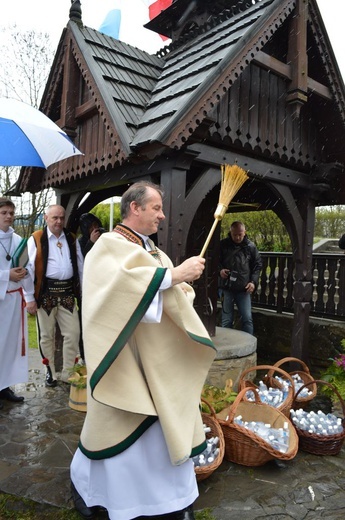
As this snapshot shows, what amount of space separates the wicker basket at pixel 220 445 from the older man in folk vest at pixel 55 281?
184cm

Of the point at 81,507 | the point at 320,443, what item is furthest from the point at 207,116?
the point at 81,507

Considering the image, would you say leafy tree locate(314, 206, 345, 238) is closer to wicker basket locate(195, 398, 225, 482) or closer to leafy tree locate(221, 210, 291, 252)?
leafy tree locate(221, 210, 291, 252)

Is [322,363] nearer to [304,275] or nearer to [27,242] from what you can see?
[304,275]

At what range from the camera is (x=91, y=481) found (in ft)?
7.57

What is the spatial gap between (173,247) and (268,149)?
1.75 meters

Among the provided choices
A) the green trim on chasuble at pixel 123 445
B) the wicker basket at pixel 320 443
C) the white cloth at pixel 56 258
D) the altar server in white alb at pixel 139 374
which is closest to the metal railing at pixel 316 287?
the wicker basket at pixel 320 443

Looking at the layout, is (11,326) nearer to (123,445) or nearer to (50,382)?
(50,382)

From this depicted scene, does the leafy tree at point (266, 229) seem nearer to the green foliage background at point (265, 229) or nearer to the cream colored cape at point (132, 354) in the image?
the green foliage background at point (265, 229)

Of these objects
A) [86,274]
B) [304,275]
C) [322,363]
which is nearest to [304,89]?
[304,275]

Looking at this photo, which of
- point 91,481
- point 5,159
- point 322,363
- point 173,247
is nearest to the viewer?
point 91,481

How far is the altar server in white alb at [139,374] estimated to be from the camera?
2090mm

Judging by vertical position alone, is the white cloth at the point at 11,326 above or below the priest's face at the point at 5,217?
Answer: below

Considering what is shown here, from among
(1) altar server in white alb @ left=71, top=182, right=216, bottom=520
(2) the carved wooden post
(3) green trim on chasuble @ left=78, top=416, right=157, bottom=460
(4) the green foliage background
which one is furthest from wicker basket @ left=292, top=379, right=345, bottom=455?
(4) the green foliage background

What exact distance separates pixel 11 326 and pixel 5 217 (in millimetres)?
1099
